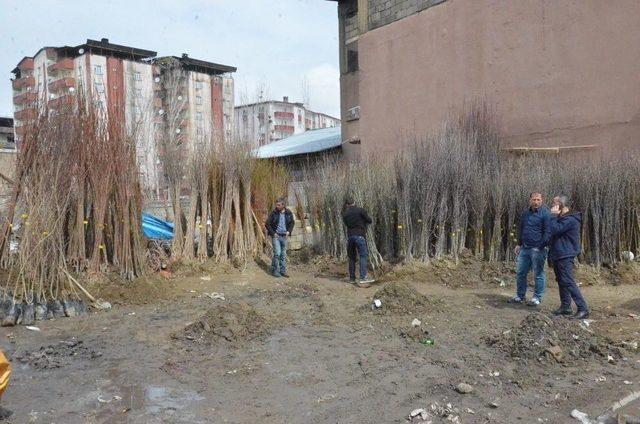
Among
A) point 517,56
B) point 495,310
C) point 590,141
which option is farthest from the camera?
point 517,56

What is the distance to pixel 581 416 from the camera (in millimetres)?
4070

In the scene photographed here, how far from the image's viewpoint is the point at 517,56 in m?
13.2

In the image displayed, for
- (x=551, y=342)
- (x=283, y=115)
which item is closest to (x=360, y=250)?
(x=551, y=342)

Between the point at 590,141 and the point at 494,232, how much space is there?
396 cm

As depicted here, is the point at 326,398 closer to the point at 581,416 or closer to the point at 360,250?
the point at 581,416

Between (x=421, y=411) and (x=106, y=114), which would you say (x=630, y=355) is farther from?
(x=106, y=114)

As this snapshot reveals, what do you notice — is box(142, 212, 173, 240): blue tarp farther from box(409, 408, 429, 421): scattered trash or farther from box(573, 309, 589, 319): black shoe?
box(409, 408, 429, 421): scattered trash

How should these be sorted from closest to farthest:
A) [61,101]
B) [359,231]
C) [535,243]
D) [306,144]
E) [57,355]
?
[57,355] < [535,243] < [61,101] < [359,231] < [306,144]

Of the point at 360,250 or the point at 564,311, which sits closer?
the point at 564,311

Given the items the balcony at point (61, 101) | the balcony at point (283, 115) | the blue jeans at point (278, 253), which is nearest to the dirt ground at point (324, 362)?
the blue jeans at point (278, 253)

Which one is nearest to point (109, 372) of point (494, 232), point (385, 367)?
point (385, 367)

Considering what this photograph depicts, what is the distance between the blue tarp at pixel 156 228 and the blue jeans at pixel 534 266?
725cm

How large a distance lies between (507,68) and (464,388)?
10.9 m

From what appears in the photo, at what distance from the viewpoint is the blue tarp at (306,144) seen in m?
20.7
